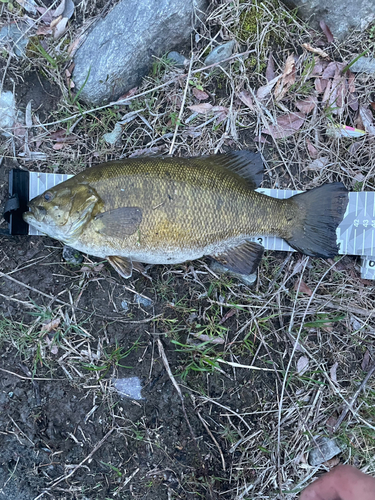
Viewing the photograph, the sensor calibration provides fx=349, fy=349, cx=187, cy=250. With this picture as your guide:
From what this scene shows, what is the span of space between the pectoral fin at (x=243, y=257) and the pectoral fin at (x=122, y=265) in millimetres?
719

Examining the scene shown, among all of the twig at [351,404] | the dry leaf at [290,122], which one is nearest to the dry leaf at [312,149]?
the dry leaf at [290,122]

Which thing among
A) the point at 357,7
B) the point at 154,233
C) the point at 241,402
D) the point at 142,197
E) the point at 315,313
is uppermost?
the point at 357,7

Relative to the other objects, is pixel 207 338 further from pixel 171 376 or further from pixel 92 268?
pixel 92 268

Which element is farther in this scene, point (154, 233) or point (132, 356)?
point (132, 356)

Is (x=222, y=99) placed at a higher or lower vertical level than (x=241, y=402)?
higher

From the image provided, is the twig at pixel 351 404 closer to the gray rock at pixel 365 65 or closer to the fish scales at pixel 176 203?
the fish scales at pixel 176 203

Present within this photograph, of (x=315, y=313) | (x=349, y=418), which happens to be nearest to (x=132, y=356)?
(x=315, y=313)

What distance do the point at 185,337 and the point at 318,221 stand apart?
1546 mm

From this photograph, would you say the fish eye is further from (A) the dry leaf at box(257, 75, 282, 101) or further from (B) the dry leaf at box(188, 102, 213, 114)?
(A) the dry leaf at box(257, 75, 282, 101)

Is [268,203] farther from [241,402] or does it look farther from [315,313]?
[241,402]

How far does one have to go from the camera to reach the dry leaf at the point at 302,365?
10.5 feet

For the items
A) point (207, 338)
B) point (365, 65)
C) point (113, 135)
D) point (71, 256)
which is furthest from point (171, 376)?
point (365, 65)

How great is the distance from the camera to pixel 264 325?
3.21 metres

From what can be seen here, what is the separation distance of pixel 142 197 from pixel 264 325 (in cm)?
160
